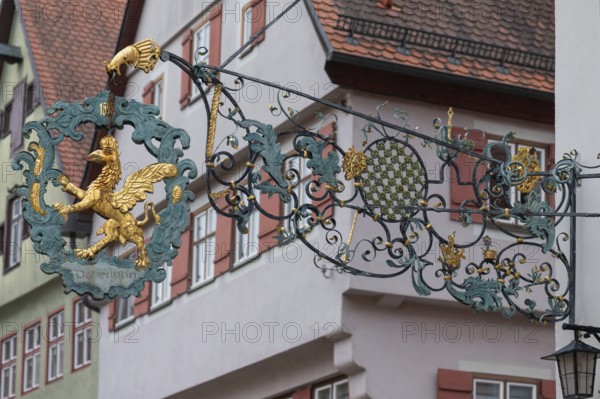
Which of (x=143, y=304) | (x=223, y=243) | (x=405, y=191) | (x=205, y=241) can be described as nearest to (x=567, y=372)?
(x=405, y=191)

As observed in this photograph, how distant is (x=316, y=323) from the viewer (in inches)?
777

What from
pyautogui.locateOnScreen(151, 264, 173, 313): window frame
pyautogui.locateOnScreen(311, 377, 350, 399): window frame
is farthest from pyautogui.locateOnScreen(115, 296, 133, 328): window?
pyautogui.locateOnScreen(311, 377, 350, 399): window frame

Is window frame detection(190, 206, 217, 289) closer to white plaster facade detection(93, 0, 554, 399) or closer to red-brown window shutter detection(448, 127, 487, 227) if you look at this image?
white plaster facade detection(93, 0, 554, 399)

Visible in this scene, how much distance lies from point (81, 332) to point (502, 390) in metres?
11.2

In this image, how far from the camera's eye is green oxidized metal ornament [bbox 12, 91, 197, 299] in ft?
32.7

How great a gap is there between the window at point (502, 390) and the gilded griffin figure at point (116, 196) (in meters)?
10.4

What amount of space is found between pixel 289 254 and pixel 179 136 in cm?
1023

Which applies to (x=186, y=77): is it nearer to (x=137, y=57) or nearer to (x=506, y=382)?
(x=506, y=382)

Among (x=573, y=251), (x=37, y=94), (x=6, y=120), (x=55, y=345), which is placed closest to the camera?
(x=573, y=251)

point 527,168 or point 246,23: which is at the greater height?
point 246,23

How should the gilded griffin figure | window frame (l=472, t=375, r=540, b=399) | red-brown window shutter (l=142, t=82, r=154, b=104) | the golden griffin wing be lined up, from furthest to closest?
red-brown window shutter (l=142, t=82, r=154, b=104) → window frame (l=472, t=375, r=540, b=399) → the golden griffin wing → the gilded griffin figure

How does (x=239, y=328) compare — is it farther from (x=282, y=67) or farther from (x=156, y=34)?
(x=156, y=34)

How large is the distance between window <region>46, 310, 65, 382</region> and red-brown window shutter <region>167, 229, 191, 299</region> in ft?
22.3

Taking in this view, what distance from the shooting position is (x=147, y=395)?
967 inches
